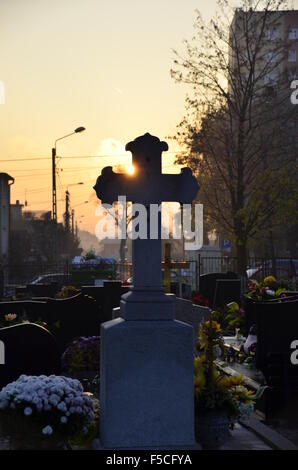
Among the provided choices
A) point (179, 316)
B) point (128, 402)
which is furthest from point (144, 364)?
point (179, 316)

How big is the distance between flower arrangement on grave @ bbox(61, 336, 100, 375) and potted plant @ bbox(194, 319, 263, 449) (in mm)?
3564

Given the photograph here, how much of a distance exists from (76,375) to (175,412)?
4.19 metres

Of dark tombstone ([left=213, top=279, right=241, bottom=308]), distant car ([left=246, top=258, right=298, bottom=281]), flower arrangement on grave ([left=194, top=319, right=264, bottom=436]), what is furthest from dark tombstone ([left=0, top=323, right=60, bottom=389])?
distant car ([left=246, top=258, right=298, bottom=281])

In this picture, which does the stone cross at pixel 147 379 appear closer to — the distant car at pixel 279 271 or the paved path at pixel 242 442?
the paved path at pixel 242 442

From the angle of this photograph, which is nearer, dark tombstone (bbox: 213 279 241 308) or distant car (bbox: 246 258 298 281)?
dark tombstone (bbox: 213 279 241 308)

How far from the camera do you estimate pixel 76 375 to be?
11133 mm

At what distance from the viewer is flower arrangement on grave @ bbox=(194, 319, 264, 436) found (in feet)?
25.6

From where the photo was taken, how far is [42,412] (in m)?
7.42

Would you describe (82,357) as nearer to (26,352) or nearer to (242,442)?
(26,352)

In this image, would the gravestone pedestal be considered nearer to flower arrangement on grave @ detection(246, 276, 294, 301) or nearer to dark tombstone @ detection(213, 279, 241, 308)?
flower arrangement on grave @ detection(246, 276, 294, 301)

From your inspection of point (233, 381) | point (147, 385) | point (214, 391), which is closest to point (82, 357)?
point (233, 381)

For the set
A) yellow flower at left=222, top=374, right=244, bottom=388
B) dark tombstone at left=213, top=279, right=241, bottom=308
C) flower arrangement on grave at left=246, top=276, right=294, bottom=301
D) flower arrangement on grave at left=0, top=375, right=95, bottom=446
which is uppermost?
flower arrangement on grave at left=246, top=276, right=294, bottom=301

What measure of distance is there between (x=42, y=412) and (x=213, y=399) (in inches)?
67.8

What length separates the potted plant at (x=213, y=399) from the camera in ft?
25.5
